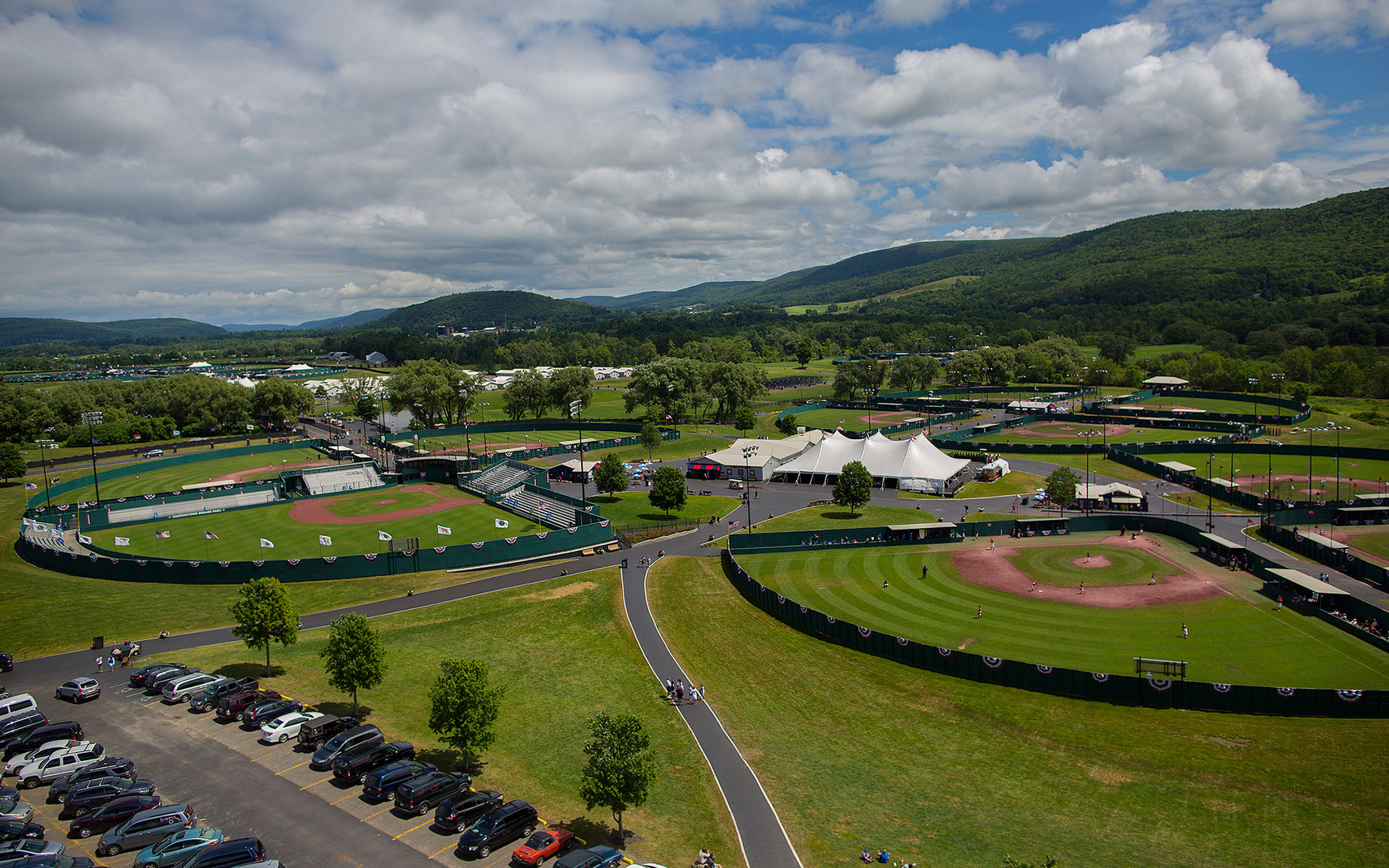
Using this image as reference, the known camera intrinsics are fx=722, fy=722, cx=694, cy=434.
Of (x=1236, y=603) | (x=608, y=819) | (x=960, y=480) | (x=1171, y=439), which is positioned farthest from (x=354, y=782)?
(x=1171, y=439)

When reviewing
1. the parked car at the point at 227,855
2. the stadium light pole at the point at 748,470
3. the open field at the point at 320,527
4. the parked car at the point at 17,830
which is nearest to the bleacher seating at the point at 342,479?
the open field at the point at 320,527

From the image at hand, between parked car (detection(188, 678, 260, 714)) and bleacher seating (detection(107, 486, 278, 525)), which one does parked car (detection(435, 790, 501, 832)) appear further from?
bleacher seating (detection(107, 486, 278, 525))

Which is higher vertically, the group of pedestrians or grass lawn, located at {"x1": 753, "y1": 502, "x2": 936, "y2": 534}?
grass lawn, located at {"x1": 753, "y1": 502, "x2": 936, "y2": 534}

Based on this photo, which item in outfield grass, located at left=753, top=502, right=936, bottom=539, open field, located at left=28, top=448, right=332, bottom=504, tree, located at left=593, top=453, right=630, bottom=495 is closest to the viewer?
outfield grass, located at left=753, top=502, right=936, bottom=539

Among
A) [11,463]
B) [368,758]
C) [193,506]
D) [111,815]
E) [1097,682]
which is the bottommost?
[1097,682]

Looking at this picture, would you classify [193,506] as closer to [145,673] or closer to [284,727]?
[145,673]

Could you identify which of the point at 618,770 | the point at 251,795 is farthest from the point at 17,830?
the point at 618,770

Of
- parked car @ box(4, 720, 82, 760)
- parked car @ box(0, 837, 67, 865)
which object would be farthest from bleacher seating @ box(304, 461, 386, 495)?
parked car @ box(0, 837, 67, 865)
